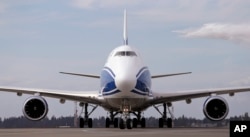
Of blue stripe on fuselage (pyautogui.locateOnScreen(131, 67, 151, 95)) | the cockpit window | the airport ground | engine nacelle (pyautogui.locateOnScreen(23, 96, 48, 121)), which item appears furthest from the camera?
engine nacelle (pyautogui.locateOnScreen(23, 96, 48, 121))

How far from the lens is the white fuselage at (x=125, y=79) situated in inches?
1059

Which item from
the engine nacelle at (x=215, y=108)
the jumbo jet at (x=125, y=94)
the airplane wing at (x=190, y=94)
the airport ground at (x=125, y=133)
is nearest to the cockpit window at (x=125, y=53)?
the jumbo jet at (x=125, y=94)

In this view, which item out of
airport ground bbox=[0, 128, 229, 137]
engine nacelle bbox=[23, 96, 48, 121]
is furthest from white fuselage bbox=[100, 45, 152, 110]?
airport ground bbox=[0, 128, 229, 137]

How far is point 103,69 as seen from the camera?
30.1 meters

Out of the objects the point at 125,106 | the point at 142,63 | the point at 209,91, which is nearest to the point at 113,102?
the point at 125,106

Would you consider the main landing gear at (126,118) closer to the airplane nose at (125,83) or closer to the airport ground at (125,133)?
the airplane nose at (125,83)

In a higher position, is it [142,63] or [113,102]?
[142,63]

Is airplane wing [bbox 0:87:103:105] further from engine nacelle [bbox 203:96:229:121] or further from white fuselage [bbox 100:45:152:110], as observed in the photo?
engine nacelle [bbox 203:96:229:121]

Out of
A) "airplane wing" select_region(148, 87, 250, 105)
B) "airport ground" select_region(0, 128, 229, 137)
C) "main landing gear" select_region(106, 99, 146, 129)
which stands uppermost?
"airplane wing" select_region(148, 87, 250, 105)

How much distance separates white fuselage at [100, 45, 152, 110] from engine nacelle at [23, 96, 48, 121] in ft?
11.3

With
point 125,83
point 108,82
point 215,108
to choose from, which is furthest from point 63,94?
point 215,108

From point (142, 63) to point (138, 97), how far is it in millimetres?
2398

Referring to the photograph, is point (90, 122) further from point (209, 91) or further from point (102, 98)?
point (209, 91)

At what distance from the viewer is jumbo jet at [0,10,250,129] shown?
27062 mm
